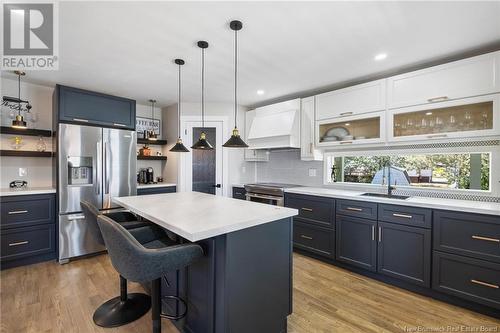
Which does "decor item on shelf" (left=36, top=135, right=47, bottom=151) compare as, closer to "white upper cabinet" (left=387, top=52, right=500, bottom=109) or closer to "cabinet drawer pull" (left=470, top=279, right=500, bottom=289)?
"white upper cabinet" (left=387, top=52, right=500, bottom=109)

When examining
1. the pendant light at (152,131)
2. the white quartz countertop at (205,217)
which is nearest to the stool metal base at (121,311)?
the white quartz countertop at (205,217)

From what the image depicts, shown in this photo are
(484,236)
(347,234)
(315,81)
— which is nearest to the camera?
(484,236)

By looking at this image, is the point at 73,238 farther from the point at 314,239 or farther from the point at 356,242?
the point at 356,242

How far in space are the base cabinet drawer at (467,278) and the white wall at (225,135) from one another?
124 inches

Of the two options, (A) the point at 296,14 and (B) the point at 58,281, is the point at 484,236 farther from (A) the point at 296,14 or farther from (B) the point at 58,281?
(B) the point at 58,281

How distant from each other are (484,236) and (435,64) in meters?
1.88

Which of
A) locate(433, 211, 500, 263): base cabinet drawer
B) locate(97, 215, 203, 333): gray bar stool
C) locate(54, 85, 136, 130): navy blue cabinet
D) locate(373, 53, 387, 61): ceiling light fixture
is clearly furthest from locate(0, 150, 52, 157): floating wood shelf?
locate(433, 211, 500, 263): base cabinet drawer

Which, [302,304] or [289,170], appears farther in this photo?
[289,170]

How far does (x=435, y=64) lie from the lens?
8.76 ft

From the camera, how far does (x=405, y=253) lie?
2443mm

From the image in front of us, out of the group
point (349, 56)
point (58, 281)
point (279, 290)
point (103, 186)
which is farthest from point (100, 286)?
point (349, 56)

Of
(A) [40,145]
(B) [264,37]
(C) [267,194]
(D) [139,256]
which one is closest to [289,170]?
(C) [267,194]

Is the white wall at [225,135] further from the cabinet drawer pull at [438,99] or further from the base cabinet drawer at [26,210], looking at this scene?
the cabinet drawer pull at [438,99]

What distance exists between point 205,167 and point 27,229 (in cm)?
257
